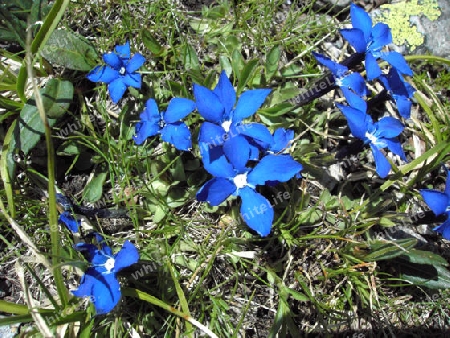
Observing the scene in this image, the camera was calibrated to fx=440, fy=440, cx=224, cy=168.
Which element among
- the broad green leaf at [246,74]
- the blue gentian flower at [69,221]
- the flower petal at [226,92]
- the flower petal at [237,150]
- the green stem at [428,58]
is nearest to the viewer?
the flower petal at [237,150]

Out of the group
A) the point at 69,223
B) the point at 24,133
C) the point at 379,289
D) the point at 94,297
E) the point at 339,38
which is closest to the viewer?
the point at 94,297

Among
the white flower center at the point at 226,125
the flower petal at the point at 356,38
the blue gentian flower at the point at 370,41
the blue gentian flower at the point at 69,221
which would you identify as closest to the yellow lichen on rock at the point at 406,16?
the blue gentian flower at the point at 370,41

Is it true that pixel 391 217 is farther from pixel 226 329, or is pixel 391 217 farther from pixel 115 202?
pixel 115 202

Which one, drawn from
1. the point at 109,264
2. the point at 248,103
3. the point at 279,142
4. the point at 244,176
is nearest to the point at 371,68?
the point at 279,142

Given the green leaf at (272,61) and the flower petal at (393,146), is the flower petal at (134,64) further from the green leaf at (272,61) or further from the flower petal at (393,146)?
the flower petal at (393,146)

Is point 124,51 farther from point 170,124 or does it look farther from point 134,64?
point 170,124

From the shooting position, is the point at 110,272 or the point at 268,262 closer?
the point at 110,272

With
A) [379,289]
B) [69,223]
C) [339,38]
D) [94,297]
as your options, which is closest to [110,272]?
[94,297]
